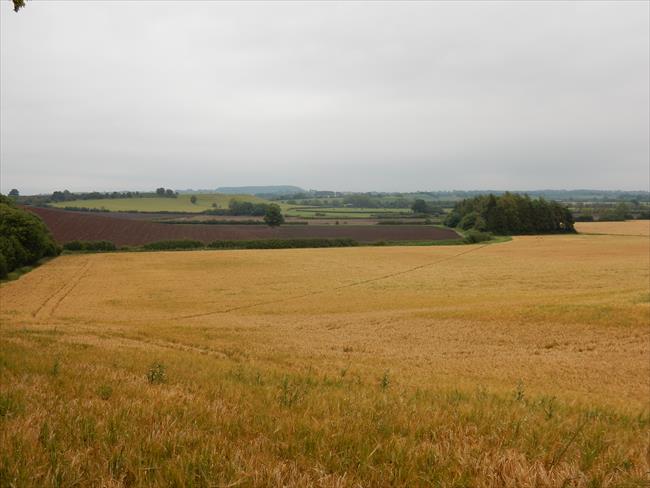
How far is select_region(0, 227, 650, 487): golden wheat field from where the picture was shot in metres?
3.01

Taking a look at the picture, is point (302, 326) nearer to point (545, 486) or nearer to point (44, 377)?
point (44, 377)

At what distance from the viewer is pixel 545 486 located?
283cm

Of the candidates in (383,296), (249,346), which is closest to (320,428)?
(249,346)

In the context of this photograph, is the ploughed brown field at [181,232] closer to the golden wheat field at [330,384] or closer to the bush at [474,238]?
the bush at [474,238]

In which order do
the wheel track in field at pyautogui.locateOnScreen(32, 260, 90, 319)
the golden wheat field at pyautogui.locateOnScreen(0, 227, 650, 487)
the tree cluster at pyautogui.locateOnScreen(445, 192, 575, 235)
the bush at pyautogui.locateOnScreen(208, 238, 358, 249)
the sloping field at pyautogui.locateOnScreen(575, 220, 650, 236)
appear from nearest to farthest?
the golden wheat field at pyautogui.locateOnScreen(0, 227, 650, 487), the wheel track in field at pyautogui.locateOnScreen(32, 260, 90, 319), the bush at pyautogui.locateOnScreen(208, 238, 358, 249), the sloping field at pyautogui.locateOnScreen(575, 220, 650, 236), the tree cluster at pyautogui.locateOnScreen(445, 192, 575, 235)

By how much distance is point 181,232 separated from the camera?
86.9 metres

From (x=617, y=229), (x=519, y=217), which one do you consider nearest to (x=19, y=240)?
(x=519, y=217)

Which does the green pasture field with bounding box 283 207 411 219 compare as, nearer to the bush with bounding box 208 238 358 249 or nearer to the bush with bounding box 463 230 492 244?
the bush with bounding box 208 238 358 249

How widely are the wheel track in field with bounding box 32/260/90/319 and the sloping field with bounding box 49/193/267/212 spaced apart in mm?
100126

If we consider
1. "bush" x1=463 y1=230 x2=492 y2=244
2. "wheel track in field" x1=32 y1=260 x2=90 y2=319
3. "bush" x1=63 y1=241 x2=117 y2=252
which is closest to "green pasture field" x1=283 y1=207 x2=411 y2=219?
"bush" x1=463 y1=230 x2=492 y2=244

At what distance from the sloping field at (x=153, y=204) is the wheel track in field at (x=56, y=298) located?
10013 cm

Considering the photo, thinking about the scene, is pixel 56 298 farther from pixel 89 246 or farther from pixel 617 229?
pixel 617 229

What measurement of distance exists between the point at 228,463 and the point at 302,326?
20.3m

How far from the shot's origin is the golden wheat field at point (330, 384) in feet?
9.87
